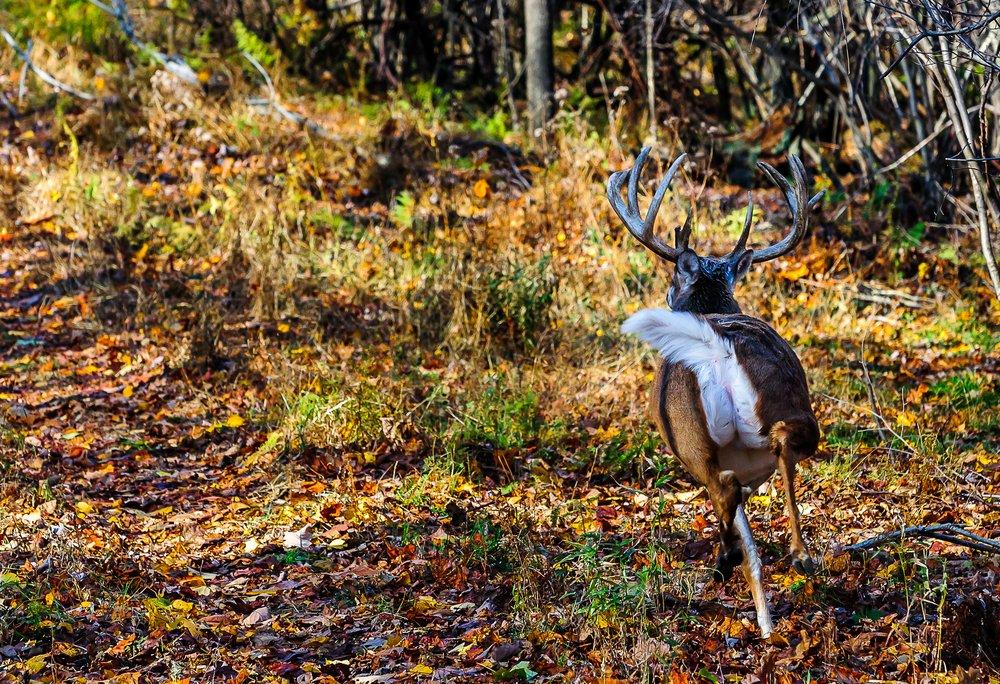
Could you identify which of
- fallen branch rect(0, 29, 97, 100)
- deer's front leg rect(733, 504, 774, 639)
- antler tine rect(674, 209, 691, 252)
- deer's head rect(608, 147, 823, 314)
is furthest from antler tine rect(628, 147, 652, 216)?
fallen branch rect(0, 29, 97, 100)

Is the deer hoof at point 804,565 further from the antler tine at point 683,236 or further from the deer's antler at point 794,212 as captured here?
the antler tine at point 683,236

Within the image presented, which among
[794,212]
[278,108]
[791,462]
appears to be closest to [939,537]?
[791,462]

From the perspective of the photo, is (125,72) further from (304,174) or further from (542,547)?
(542,547)

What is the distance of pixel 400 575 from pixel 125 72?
9438mm

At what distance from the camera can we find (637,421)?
746 centimetres

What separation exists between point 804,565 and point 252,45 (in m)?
10.3

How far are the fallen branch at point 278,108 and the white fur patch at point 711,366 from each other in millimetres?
7870

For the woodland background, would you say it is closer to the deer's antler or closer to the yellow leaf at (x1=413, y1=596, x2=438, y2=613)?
the yellow leaf at (x1=413, y1=596, x2=438, y2=613)

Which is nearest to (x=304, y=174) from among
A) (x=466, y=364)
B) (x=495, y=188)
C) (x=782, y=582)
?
(x=495, y=188)

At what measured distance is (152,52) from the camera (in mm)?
12781

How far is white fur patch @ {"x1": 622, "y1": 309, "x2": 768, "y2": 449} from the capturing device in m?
4.75

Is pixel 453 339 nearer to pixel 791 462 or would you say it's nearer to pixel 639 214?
pixel 639 214

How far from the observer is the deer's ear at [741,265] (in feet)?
20.5

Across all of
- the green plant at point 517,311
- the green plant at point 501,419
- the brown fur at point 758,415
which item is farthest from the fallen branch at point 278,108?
the brown fur at point 758,415
